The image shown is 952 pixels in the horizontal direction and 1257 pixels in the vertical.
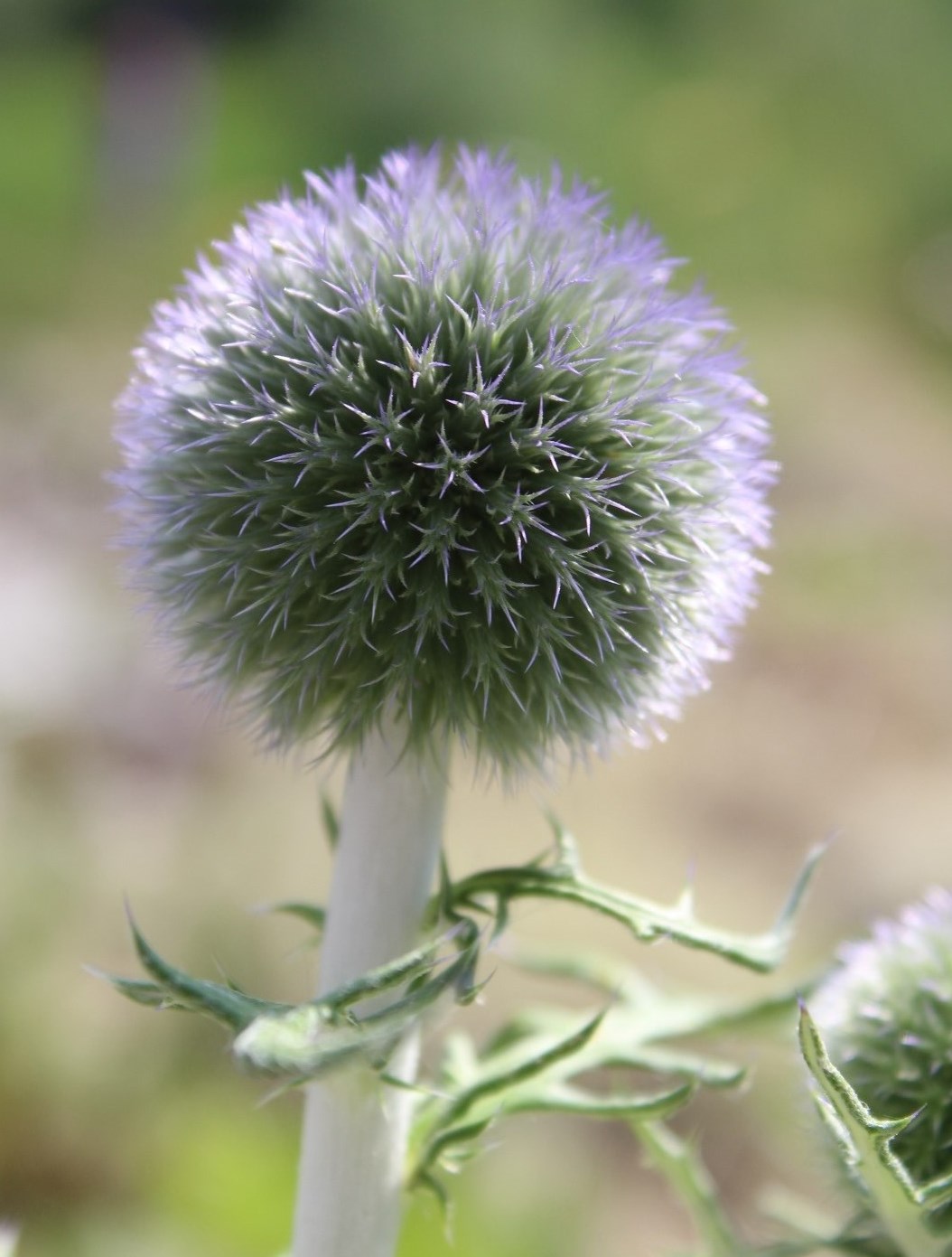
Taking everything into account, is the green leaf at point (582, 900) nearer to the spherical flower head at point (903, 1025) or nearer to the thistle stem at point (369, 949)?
the thistle stem at point (369, 949)

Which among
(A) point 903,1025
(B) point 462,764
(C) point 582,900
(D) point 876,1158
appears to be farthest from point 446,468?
(B) point 462,764

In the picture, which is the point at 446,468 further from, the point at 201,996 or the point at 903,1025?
the point at 903,1025

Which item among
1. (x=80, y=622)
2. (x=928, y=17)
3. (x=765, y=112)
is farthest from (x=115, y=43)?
(x=80, y=622)

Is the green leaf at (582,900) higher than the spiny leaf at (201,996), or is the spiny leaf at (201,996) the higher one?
the green leaf at (582,900)

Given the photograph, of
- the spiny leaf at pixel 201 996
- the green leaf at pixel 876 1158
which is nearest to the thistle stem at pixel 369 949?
the spiny leaf at pixel 201 996

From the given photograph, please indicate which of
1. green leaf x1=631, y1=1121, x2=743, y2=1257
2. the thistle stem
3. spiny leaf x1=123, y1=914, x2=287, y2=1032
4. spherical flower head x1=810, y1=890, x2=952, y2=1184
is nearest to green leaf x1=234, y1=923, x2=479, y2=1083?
spiny leaf x1=123, y1=914, x2=287, y2=1032
